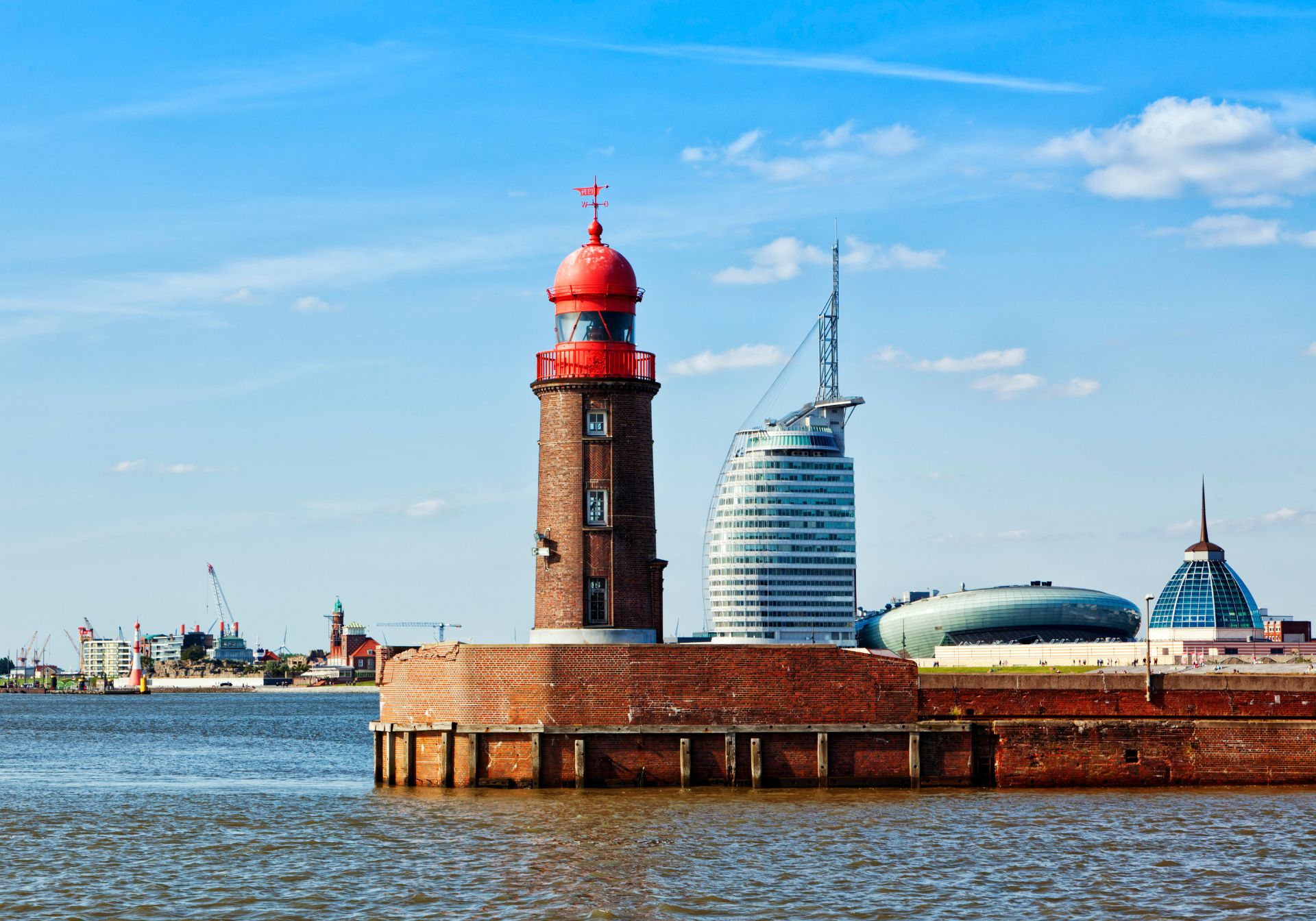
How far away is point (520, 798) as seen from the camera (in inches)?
1478

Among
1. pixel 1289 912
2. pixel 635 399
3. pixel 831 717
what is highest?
pixel 635 399

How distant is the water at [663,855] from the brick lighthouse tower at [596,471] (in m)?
5.40

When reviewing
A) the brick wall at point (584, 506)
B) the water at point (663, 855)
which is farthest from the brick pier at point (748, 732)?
the brick wall at point (584, 506)

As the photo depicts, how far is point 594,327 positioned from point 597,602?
7.33 m

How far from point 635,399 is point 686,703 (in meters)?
8.43

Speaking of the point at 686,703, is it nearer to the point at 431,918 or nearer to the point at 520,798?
the point at 520,798

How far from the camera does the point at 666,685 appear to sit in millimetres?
38906

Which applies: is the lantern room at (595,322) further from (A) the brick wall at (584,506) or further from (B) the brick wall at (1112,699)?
(B) the brick wall at (1112,699)

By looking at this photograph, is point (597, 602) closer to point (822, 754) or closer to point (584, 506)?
point (584, 506)

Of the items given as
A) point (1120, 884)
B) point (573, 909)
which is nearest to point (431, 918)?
point (573, 909)

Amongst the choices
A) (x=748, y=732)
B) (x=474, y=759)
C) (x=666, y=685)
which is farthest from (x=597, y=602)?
(x=748, y=732)

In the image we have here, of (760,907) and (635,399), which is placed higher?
(635,399)

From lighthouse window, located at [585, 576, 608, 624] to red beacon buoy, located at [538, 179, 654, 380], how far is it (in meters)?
5.48

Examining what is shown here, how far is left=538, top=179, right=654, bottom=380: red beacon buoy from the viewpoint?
42.3 m
